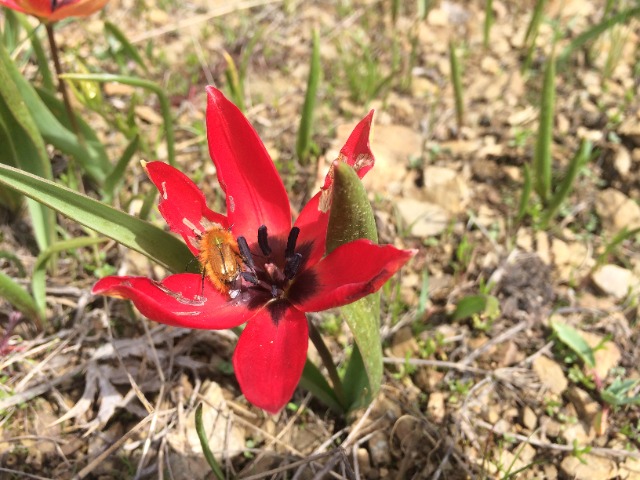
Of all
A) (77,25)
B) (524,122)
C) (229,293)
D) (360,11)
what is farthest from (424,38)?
(229,293)

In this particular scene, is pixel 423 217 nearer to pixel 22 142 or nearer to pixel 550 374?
pixel 550 374

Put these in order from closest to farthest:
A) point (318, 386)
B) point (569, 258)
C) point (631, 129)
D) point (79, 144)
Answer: point (318, 386) < point (79, 144) < point (569, 258) < point (631, 129)

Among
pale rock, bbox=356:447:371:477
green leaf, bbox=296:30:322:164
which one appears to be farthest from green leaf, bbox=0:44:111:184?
pale rock, bbox=356:447:371:477

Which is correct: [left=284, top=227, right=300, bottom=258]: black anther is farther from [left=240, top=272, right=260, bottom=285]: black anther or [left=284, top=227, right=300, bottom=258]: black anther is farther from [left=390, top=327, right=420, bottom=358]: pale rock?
[left=390, top=327, right=420, bottom=358]: pale rock

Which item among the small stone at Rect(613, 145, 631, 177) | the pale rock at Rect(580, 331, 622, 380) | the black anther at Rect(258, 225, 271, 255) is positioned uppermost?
the black anther at Rect(258, 225, 271, 255)

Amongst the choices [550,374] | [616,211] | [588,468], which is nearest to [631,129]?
[616,211]

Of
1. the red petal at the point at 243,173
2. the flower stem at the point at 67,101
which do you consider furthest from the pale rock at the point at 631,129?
the flower stem at the point at 67,101
